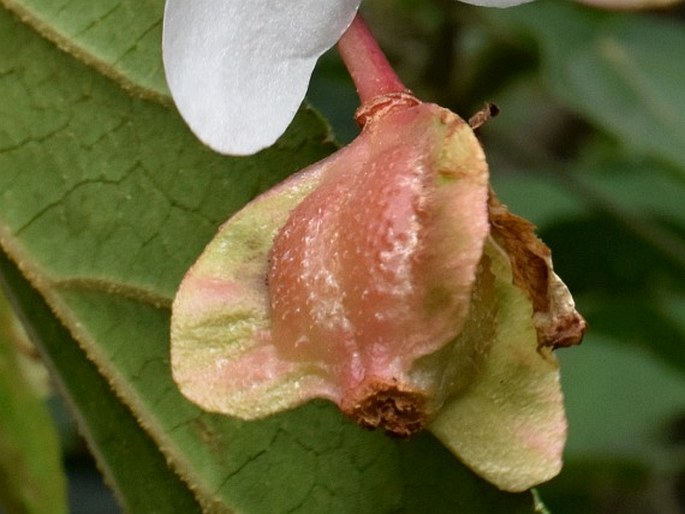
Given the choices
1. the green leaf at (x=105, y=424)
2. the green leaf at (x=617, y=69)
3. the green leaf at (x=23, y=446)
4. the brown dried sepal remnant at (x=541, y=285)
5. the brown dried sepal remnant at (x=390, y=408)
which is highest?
the brown dried sepal remnant at (x=541, y=285)

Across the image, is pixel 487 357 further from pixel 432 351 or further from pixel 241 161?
pixel 241 161

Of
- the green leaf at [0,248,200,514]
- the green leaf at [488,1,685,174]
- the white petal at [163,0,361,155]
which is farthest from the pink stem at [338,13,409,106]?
the green leaf at [488,1,685,174]

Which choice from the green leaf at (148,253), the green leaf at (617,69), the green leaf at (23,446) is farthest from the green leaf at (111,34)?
the green leaf at (617,69)

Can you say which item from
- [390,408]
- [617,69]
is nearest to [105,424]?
[390,408]

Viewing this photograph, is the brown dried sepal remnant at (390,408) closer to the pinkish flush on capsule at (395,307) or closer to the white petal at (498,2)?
the pinkish flush on capsule at (395,307)

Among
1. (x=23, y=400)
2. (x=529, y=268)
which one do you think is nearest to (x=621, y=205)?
(x=23, y=400)

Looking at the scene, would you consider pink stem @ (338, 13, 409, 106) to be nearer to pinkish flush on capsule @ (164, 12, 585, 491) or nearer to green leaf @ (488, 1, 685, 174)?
pinkish flush on capsule @ (164, 12, 585, 491)

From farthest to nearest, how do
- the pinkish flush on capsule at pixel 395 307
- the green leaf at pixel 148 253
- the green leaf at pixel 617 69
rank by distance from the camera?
the green leaf at pixel 617 69, the green leaf at pixel 148 253, the pinkish flush on capsule at pixel 395 307

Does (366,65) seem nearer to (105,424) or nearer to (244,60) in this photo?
(244,60)
